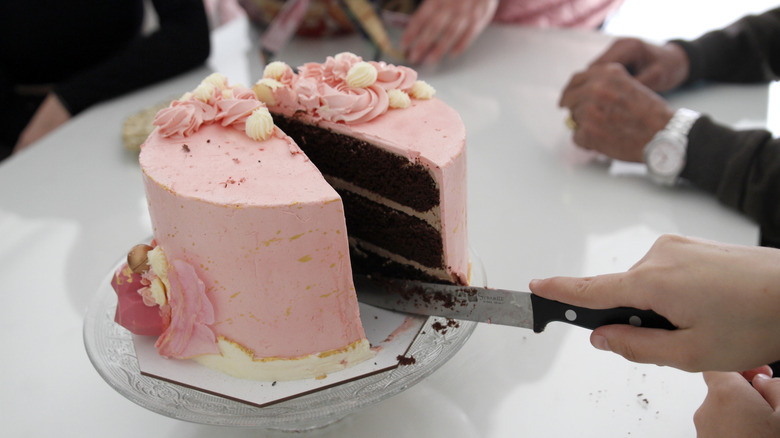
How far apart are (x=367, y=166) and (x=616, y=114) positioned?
1.08 metres

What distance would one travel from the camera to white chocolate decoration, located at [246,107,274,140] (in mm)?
1397

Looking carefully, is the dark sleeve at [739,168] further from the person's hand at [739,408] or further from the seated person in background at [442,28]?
the seated person in background at [442,28]

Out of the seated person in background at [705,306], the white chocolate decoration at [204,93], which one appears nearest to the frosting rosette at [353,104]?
the white chocolate decoration at [204,93]

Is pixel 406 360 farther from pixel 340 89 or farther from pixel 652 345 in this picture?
pixel 340 89

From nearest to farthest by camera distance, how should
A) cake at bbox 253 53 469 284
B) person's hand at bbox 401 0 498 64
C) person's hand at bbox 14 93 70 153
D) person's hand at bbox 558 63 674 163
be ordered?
cake at bbox 253 53 469 284 → person's hand at bbox 558 63 674 163 → person's hand at bbox 14 93 70 153 → person's hand at bbox 401 0 498 64

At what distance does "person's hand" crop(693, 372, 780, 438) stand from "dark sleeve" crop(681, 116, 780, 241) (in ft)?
2.66

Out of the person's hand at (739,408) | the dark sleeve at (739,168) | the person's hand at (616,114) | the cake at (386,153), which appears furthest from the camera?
the person's hand at (616,114)

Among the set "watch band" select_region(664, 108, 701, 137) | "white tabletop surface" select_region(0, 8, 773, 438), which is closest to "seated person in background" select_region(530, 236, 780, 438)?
"white tabletop surface" select_region(0, 8, 773, 438)

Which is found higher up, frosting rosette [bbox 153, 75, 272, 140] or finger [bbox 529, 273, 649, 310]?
finger [bbox 529, 273, 649, 310]

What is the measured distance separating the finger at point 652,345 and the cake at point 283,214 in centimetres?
48

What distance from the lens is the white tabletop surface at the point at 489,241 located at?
1368mm

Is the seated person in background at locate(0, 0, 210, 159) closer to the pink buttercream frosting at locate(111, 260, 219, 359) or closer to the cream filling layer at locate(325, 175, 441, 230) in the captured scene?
the cream filling layer at locate(325, 175, 441, 230)

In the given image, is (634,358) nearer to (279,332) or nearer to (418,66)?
(279,332)

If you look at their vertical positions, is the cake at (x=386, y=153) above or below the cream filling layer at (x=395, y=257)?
above
